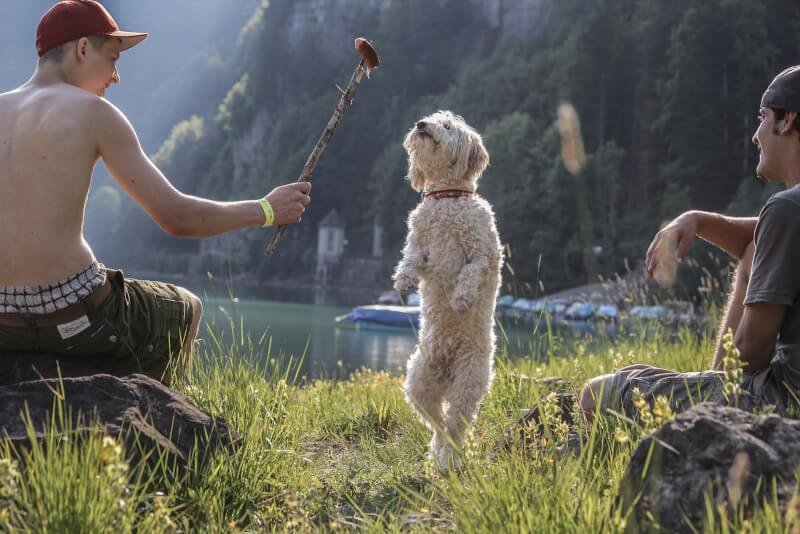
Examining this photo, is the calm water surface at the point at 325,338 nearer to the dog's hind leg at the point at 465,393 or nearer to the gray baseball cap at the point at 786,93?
the dog's hind leg at the point at 465,393

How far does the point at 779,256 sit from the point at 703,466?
3.57ft

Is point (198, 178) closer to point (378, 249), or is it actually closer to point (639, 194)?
point (378, 249)

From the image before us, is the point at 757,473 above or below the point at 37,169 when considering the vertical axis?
below

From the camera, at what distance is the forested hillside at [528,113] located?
51.1m

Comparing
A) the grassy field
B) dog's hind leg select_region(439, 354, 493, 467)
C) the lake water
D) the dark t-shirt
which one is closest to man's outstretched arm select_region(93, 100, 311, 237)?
the grassy field

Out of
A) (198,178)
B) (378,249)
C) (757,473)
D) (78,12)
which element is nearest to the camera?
(757,473)

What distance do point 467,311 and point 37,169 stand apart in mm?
2264

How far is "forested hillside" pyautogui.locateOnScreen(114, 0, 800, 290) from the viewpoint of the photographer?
51.1m

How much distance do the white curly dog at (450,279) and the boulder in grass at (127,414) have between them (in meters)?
1.44

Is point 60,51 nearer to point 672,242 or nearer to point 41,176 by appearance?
point 41,176

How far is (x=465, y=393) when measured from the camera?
4516 mm

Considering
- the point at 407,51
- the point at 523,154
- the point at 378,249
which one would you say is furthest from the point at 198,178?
the point at 523,154

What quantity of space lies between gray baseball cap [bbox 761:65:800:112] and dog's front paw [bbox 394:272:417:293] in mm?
1997

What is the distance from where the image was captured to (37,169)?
3.56 meters
